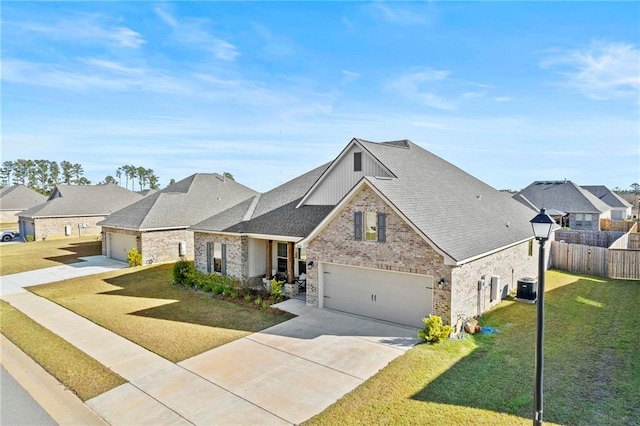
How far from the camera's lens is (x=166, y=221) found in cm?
2669

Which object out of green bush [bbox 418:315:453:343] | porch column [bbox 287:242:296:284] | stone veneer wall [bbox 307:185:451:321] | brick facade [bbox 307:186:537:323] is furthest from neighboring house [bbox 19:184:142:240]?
green bush [bbox 418:315:453:343]

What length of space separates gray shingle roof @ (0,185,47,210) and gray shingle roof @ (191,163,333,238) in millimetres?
52680

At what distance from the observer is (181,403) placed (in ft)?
27.6

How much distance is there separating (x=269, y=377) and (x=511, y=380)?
235 inches

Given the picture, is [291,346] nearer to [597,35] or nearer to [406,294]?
[406,294]

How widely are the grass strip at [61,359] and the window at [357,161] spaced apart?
12.1 m

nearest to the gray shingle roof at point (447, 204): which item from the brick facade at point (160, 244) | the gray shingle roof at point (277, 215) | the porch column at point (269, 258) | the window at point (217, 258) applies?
the gray shingle roof at point (277, 215)

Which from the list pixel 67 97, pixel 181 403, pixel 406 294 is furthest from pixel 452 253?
pixel 67 97

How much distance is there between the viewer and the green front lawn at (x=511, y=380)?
25.0ft

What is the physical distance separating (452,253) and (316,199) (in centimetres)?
873

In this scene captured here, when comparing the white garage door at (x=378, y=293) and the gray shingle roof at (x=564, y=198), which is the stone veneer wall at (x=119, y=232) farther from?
the gray shingle roof at (x=564, y=198)

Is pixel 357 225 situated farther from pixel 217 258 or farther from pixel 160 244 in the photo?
pixel 160 244

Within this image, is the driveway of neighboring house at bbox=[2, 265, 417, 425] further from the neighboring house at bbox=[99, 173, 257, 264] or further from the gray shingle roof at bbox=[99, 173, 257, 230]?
the gray shingle roof at bbox=[99, 173, 257, 230]

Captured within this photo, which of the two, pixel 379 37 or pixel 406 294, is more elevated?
pixel 379 37
